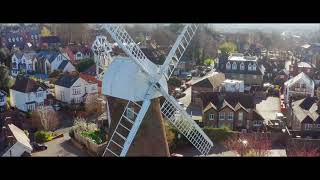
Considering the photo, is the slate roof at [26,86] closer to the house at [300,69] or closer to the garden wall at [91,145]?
the garden wall at [91,145]

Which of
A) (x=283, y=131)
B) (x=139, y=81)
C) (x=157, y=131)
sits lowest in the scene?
(x=283, y=131)

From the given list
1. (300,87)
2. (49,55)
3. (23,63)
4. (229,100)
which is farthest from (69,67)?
(300,87)

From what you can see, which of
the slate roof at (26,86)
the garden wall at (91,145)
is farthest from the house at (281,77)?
the garden wall at (91,145)

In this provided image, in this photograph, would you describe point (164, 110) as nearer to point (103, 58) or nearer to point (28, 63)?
point (103, 58)

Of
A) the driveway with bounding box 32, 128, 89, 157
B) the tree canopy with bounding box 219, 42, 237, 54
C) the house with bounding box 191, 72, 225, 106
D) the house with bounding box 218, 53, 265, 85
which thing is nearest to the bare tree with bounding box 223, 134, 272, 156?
the house with bounding box 191, 72, 225, 106

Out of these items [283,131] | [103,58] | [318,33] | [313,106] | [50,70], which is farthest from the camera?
[318,33]
